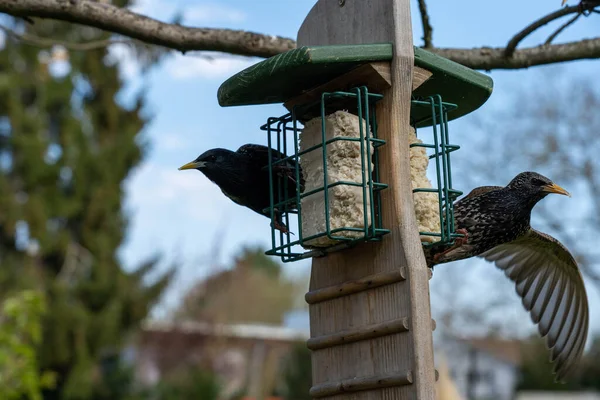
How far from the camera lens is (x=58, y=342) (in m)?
18.0

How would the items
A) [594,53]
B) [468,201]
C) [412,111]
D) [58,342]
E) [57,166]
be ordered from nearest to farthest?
[412,111] → [468,201] → [594,53] → [58,342] → [57,166]

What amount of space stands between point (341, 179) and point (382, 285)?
0.39m

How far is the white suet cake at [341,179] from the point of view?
2.96 m

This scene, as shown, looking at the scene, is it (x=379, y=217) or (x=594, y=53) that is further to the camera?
(x=594, y=53)

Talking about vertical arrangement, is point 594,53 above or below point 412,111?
above

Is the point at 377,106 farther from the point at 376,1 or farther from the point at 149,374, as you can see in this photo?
the point at 149,374

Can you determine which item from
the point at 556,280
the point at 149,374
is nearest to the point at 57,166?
the point at 149,374

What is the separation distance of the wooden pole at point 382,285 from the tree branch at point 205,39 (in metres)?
0.84

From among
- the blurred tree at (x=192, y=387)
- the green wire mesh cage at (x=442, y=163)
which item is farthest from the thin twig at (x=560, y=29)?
the blurred tree at (x=192, y=387)

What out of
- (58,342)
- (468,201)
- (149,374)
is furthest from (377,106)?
(149,374)

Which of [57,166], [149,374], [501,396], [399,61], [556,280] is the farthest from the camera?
[501,396]

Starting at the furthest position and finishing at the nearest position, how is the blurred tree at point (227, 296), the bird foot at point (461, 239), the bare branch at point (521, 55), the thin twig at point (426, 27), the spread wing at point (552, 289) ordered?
the blurred tree at point (227, 296) < the spread wing at point (552, 289) < the bare branch at point (521, 55) < the thin twig at point (426, 27) < the bird foot at point (461, 239)

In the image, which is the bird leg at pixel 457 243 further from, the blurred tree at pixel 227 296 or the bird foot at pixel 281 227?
the blurred tree at pixel 227 296

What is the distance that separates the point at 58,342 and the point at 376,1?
1627 cm
